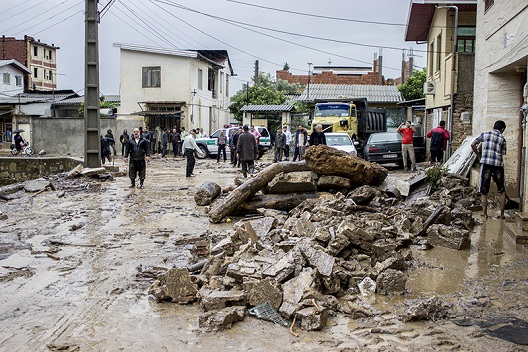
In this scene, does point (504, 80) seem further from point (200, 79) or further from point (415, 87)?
point (415, 87)

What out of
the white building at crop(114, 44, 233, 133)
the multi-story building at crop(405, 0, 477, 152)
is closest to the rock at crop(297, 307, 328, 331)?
the multi-story building at crop(405, 0, 477, 152)

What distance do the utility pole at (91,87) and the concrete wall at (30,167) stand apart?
496 centimetres

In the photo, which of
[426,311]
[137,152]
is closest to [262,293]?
[426,311]

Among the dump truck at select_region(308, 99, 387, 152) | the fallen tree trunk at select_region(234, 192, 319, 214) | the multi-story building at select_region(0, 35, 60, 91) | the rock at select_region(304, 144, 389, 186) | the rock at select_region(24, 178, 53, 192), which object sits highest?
the multi-story building at select_region(0, 35, 60, 91)

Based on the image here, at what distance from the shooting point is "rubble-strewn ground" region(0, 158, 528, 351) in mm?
5008

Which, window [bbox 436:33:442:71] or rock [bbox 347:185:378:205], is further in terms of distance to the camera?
window [bbox 436:33:442:71]

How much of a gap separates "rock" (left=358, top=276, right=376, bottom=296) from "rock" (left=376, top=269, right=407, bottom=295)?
0.21ft

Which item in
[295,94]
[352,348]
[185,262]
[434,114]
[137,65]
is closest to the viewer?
[352,348]

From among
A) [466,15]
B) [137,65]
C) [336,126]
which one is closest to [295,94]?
[137,65]

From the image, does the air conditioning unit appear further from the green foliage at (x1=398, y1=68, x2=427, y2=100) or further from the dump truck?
the green foliage at (x1=398, y1=68, x2=427, y2=100)

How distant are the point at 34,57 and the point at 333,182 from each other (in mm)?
63784

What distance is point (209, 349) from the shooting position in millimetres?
4902

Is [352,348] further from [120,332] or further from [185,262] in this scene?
[185,262]

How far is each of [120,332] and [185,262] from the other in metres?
2.72
